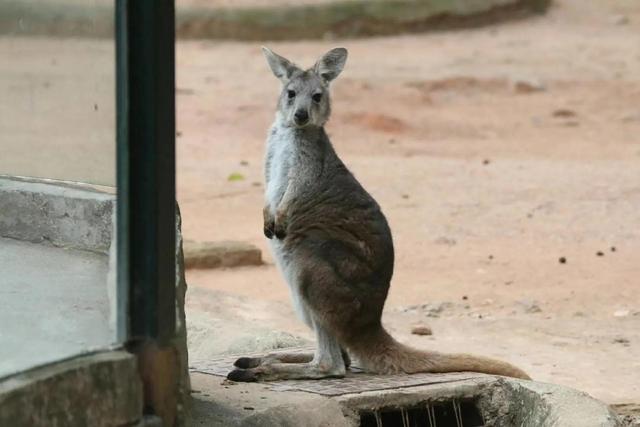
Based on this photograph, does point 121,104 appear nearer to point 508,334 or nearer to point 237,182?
point 508,334

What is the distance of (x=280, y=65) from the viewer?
5.82 meters

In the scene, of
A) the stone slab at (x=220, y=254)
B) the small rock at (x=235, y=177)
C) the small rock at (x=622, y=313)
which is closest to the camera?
the small rock at (x=622, y=313)

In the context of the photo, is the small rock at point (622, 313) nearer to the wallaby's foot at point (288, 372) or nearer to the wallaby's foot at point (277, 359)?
the wallaby's foot at point (277, 359)

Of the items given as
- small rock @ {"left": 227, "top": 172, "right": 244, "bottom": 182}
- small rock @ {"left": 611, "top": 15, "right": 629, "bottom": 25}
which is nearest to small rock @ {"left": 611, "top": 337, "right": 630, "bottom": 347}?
small rock @ {"left": 227, "top": 172, "right": 244, "bottom": 182}

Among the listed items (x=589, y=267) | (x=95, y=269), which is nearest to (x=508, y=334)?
(x=589, y=267)

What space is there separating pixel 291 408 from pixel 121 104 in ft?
4.03

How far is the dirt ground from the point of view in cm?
693

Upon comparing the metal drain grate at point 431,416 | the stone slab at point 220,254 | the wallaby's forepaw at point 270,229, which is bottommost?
the metal drain grate at point 431,416

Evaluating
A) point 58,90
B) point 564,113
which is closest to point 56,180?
point 58,90

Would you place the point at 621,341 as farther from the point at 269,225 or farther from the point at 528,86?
the point at 528,86

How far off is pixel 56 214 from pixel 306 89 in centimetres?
119

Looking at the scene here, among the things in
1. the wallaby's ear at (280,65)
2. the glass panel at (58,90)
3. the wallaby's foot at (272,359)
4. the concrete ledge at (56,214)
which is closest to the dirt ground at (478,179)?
the wallaby's foot at (272,359)

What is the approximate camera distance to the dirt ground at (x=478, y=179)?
273 inches

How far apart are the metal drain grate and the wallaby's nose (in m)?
1.34
